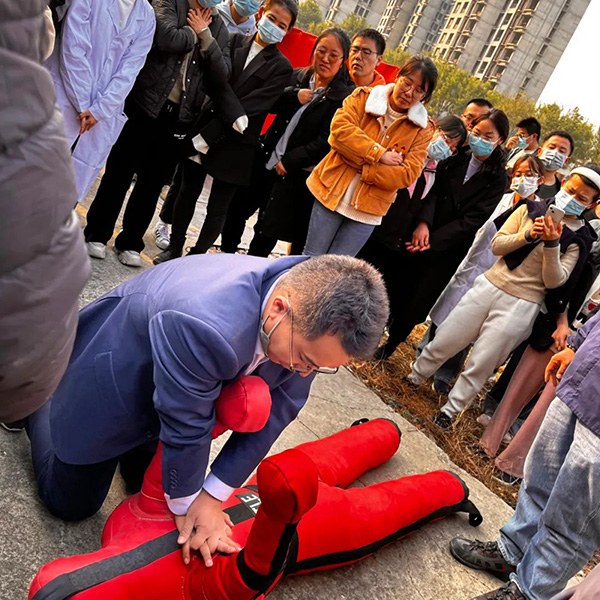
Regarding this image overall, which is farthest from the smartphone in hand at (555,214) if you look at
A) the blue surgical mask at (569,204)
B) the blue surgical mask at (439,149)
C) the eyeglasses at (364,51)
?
the eyeglasses at (364,51)

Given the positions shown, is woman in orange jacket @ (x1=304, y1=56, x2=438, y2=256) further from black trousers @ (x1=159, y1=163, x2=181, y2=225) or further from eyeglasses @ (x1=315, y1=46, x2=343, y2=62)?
black trousers @ (x1=159, y1=163, x2=181, y2=225)

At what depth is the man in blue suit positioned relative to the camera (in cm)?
147

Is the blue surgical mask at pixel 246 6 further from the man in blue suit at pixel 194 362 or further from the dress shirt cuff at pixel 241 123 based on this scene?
the man in blue suit at pixel 194 362

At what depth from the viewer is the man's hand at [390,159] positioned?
3.50m

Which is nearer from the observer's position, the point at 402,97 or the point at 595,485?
the point at 595,485

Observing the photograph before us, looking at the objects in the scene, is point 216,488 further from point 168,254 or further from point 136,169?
point 168,254

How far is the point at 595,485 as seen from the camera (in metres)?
2.02

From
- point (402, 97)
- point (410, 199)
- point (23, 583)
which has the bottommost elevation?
point (23, 583)

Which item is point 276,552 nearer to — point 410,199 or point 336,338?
point 336,338

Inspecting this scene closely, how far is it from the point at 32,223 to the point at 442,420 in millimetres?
3666

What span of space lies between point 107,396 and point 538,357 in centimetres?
286

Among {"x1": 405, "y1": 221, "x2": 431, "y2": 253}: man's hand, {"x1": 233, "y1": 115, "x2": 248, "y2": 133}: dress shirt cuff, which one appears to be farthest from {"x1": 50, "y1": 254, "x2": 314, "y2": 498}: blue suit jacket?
{"x1": 405, "y1": 221, "x2": 431, "y2": 253}: man's hand

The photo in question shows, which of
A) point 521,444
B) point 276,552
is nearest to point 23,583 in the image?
point 276,552

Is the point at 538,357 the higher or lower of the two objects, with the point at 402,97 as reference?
lower
